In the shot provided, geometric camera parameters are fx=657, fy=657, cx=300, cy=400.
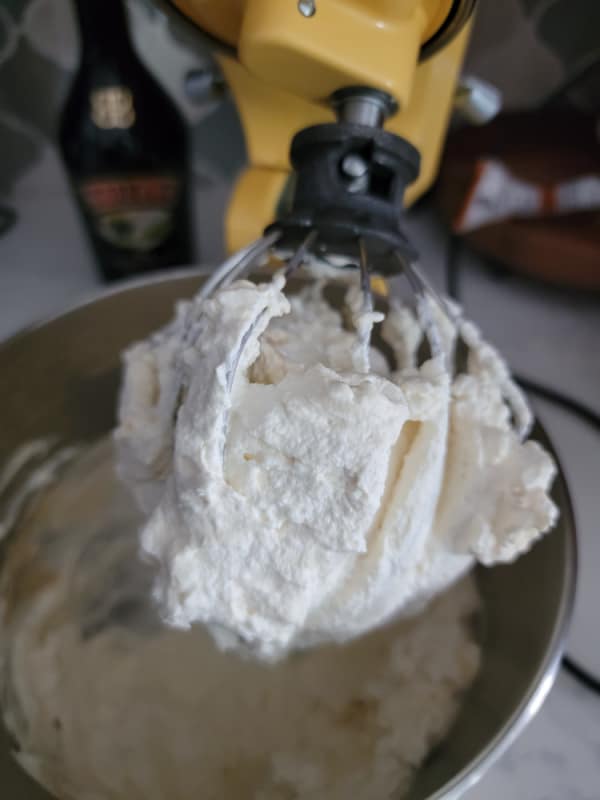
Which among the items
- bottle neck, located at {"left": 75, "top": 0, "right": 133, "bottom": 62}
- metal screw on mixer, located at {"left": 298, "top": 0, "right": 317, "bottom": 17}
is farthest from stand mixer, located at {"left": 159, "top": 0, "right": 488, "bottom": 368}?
bottle neck, located at {"left": 75, "top": 0, "right": 133, "bottom": 62}

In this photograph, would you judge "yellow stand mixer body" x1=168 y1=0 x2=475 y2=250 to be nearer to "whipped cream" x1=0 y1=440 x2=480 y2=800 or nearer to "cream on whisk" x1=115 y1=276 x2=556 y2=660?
"cream on whisk" x1=115 y1=276 x2=556 y2=660

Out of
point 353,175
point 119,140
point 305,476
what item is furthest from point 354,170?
point 119,140

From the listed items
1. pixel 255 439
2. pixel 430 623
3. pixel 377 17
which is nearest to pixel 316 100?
pixel 377 17

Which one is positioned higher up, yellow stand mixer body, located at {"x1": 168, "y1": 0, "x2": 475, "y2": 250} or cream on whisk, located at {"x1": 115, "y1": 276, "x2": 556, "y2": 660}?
yellow stand mixer body, located at {"x1": 168, "y1": 0, "x2": 475, "y2": 250}

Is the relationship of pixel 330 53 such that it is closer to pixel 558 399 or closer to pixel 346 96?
pixel 346 96

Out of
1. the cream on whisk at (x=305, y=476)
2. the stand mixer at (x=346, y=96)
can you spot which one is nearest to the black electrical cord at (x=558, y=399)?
the cream on whisk at (x=305, y=476)

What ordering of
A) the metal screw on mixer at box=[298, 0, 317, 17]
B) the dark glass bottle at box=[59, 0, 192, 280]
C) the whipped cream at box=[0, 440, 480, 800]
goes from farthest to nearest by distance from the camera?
the dark glass bottle at box=[59, 0, 192, 280], the whipped cream at box=[0, 440, 480, 800], the metal screw on mixer at box=[298, 0, 317, 17]

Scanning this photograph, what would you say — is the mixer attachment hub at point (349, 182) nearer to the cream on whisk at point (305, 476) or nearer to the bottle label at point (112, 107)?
the cream on whisk at point (305, 476)
